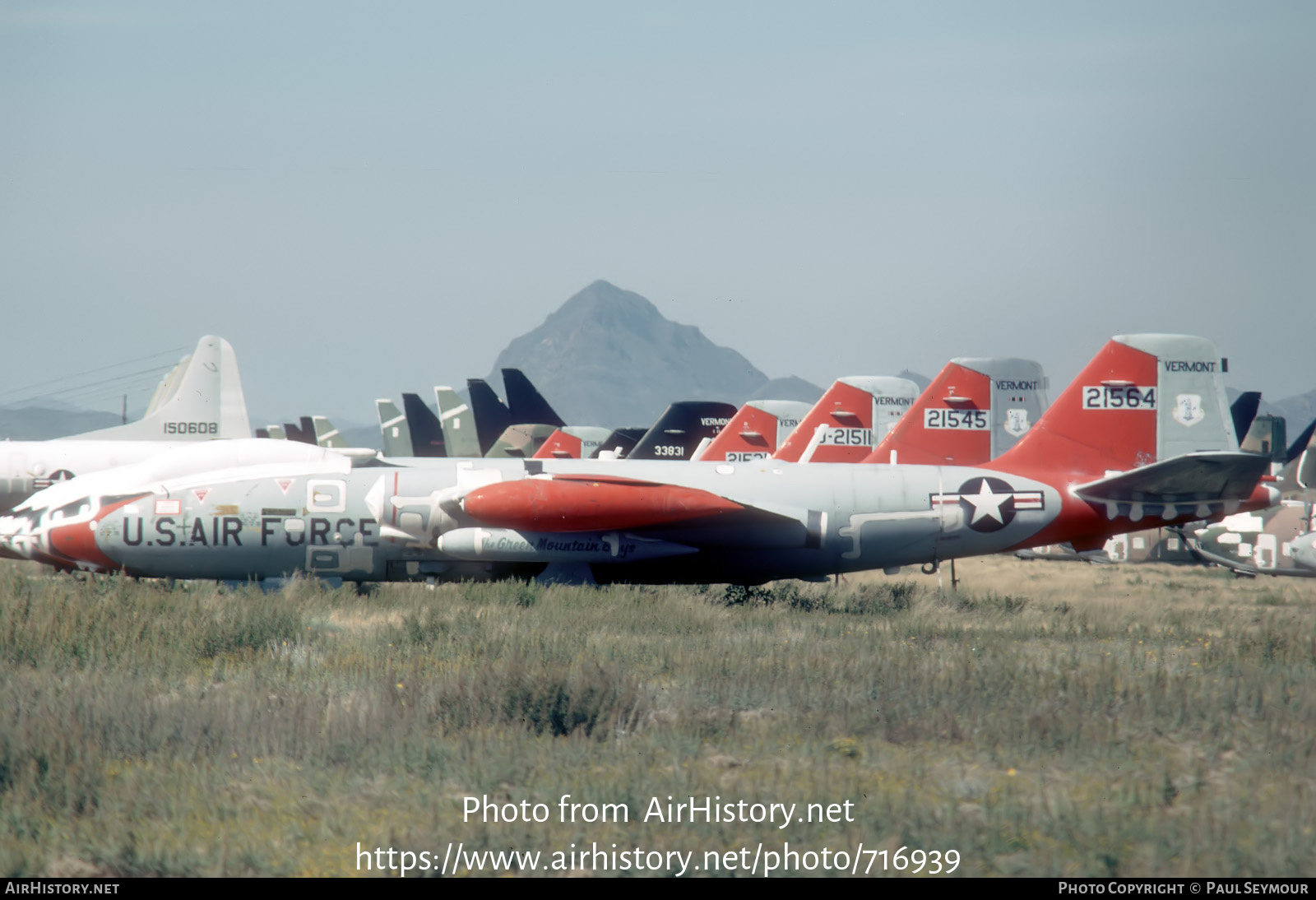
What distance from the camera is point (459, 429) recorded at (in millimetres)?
43750

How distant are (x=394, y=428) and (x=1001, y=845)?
47248 millimetres

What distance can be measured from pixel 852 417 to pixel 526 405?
70.6ft

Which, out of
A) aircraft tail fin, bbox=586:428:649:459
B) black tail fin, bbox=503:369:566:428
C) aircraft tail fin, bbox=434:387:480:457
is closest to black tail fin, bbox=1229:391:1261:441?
aircraft tail fin, bbox=586:428:649:459

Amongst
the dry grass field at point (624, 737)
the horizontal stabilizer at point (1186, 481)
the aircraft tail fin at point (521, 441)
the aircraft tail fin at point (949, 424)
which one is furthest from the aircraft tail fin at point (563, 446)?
the dry grass field at point (624, 737)

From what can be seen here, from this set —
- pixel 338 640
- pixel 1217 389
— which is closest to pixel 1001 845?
pixel 338 640

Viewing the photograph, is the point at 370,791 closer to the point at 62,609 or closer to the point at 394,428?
the point at 62,609

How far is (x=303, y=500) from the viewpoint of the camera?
16.4 metres

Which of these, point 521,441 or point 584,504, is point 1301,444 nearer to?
point 521,441

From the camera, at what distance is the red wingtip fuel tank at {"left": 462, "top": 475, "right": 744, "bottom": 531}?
15.9 metres

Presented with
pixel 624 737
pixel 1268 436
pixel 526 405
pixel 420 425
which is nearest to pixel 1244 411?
pixel 1268 436

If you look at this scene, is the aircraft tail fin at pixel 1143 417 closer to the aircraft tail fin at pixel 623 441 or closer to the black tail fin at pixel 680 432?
the black tail fin at pixel 680 432

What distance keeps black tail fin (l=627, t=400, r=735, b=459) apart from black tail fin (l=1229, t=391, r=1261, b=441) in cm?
2748

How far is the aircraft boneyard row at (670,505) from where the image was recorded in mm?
16172
